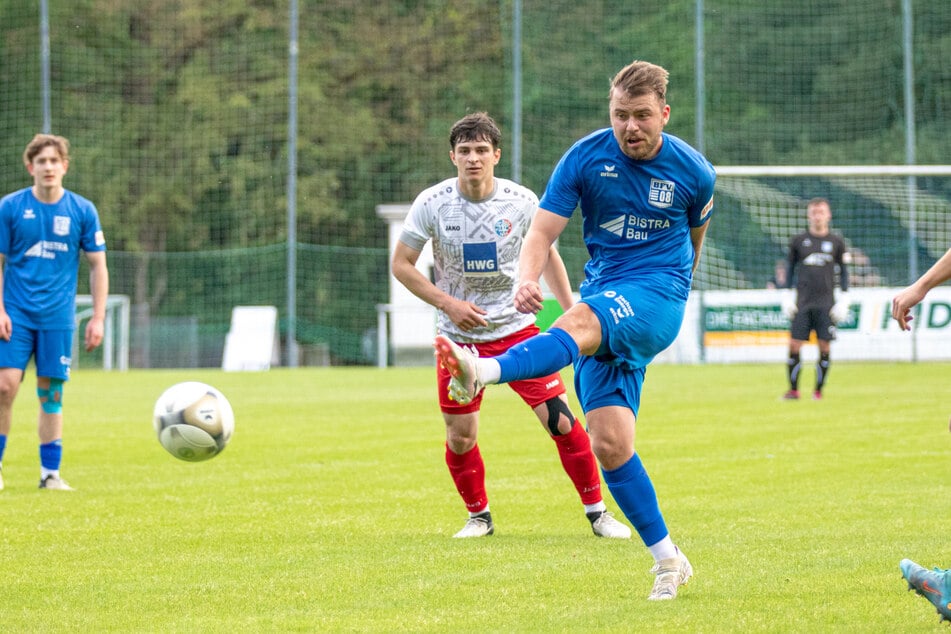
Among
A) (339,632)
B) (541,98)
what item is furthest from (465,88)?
(339,632)

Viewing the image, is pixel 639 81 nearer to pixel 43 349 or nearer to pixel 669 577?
pixel 669 577

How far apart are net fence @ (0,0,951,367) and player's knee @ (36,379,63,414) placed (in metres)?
18.8

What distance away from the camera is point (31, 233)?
9070 millimetres

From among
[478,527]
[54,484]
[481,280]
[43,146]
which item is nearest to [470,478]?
[478,527]

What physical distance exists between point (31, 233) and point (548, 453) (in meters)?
4.35

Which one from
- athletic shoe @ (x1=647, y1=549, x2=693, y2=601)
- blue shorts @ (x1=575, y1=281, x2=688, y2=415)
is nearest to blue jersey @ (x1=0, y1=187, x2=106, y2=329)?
blue shorts @ (x1=575, y1=281, x2=688, y2=415)

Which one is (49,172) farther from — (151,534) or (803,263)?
(803,263)

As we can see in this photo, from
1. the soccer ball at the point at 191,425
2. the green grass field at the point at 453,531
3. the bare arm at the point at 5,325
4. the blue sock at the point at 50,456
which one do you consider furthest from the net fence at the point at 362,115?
the soccer ball at the point at 191,425

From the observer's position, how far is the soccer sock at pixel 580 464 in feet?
23.1

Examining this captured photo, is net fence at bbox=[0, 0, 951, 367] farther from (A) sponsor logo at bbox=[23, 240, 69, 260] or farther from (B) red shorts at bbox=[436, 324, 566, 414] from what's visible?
(B) red shorts at bbox=[436, 324, 566, 414]

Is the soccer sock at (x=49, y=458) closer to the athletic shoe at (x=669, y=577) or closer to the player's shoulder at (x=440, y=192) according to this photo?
the player's shoulder at (x=440, y=192)

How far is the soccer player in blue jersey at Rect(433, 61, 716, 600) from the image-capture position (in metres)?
5.15

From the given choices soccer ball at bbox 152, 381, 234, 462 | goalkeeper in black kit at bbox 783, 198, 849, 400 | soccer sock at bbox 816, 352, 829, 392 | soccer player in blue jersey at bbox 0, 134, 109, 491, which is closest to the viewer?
soccer ball at bbox 152, 381, 234, 462

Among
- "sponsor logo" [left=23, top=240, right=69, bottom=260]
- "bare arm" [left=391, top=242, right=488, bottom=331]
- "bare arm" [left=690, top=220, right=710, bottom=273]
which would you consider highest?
"bare arm" [left=690, top=220, right=710, bottom=273]
